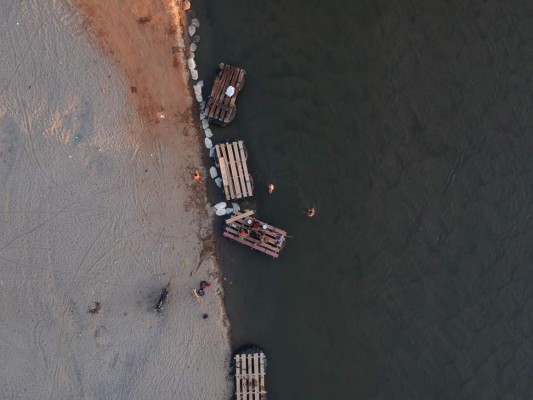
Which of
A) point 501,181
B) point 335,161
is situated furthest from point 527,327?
point 335,161

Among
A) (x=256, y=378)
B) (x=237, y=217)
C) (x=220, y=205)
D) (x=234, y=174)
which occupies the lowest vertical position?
(x=256, y=378)

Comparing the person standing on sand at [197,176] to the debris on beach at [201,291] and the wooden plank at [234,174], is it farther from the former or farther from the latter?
the debris on beach at [201,291]

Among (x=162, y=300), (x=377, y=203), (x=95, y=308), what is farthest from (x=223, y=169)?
(x=95, y=308)

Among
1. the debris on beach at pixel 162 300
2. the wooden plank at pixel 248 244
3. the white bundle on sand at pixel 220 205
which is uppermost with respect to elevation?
the white bundle on sand at pixel 220 205

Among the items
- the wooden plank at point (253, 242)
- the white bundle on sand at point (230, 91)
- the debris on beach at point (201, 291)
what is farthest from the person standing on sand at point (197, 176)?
the debris on beach at point (201, 291)

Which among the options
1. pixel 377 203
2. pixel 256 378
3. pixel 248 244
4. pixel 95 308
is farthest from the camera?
pixel 377 203

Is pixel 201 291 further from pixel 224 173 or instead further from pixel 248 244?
pixel 224 173
